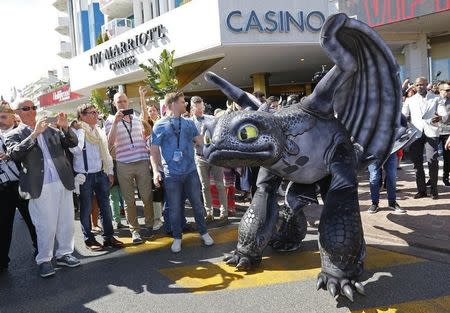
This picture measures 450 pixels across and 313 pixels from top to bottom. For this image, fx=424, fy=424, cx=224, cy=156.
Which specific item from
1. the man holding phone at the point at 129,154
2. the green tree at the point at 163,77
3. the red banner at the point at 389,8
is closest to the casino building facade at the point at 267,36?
the red banner at the point at 389,8

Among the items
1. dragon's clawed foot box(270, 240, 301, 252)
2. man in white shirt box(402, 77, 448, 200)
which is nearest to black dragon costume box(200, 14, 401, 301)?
dragon's clawed foot box(270, 240, 301, 252)

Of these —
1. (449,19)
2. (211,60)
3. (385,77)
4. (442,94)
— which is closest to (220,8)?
(211,60)

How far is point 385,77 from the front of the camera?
3652 millimetres

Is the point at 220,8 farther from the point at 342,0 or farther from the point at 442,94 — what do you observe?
the point at 442,94

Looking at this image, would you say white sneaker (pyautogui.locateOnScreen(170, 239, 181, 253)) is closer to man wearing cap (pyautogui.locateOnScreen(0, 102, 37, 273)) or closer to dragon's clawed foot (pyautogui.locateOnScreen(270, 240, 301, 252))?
dragon's clawed foot (pyautogui.locateOnScreen(270, 240, 301, 252))

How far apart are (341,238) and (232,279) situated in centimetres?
117

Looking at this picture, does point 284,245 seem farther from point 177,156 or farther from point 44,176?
point 44,176

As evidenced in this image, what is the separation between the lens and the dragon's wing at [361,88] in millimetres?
3307

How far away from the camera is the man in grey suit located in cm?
420

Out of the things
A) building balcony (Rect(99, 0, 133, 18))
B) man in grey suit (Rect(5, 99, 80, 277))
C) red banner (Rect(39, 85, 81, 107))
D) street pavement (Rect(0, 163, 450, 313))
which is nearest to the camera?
street pavement (Rect(0, 163, 450, 313))

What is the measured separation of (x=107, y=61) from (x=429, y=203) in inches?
701

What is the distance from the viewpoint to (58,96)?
107ft

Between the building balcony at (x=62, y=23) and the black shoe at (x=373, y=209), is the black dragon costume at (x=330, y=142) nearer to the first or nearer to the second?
the black shoe at (x=373, y=209)

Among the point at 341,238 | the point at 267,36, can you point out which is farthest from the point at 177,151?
the point at 267,36
